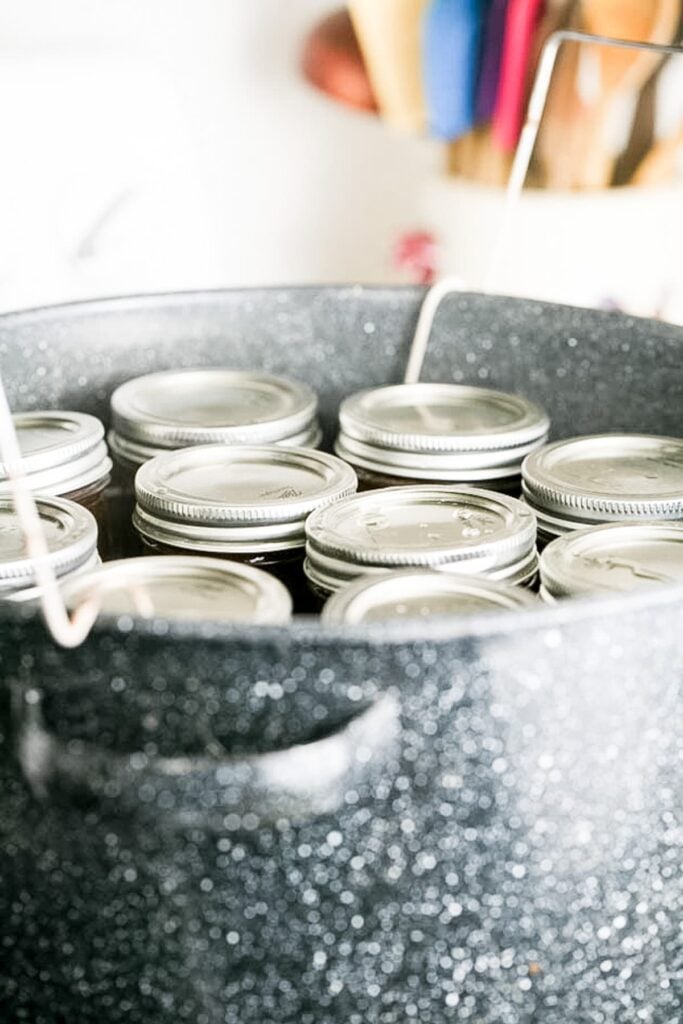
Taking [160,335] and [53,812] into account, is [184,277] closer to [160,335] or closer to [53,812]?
[160,335]

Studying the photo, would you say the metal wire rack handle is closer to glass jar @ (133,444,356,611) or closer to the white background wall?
glass jar @ (133,444,356,611)

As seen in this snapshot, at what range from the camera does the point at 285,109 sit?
3.86 ft

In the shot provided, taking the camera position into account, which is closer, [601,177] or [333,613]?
[333,613]

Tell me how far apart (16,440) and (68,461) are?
69mm

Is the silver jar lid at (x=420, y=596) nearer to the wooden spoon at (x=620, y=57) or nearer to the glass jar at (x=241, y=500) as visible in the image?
the glass jar at (x=241, y=500)

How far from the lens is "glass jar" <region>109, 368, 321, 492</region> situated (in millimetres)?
788

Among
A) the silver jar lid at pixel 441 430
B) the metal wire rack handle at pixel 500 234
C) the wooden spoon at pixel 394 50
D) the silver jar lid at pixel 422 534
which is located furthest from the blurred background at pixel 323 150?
the silver jar lid at pixel 422 534

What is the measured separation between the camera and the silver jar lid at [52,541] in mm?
596

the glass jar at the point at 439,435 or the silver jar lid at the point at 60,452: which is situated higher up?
the silver jar lid at the point at 60,452

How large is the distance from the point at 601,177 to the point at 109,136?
0.40m

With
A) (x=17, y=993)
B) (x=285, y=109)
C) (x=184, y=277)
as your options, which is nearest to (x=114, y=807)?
(x=17, y=993)

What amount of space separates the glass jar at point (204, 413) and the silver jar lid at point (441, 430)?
4cm

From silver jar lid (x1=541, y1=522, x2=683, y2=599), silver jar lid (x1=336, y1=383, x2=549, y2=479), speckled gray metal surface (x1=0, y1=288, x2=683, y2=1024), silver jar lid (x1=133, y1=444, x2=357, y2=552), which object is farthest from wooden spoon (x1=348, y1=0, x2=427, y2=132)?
speckled gray metal surface (x1=0, y1=288, x2=683, y2=1024)

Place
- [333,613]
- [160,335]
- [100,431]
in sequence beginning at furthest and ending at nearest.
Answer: [160,335]
[100,431]
[333,613]
